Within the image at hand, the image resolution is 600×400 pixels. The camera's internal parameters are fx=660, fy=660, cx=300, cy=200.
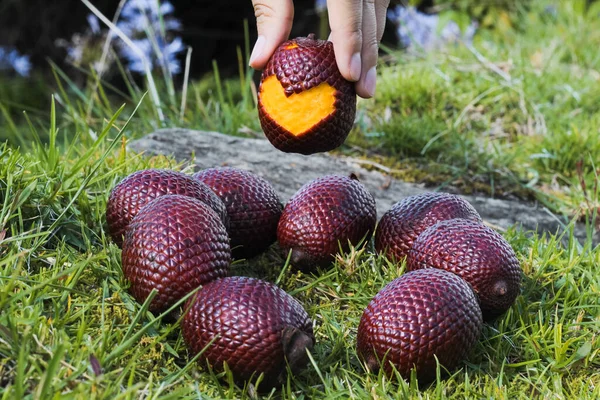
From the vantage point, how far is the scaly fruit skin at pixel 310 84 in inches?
101

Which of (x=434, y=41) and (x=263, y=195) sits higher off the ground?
(x=263, y=195)

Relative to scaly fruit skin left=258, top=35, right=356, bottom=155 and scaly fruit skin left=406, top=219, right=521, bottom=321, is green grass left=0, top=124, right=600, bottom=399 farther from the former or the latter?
scaly fruit skin left=258, top=35, right=356, bottom=155

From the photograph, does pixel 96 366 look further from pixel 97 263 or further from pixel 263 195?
pixel 263 195

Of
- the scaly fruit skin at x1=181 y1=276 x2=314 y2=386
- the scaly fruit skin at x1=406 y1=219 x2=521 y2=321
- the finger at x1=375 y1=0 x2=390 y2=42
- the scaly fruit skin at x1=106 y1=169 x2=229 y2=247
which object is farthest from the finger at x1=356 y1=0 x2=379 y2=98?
the scaly fruit skin at x1=181 y1=276 x2=314 y2=386

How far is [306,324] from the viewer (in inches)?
85.5

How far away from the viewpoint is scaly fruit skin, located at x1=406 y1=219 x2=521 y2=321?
2.40m

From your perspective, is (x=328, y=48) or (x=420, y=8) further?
(x=420, y=8)

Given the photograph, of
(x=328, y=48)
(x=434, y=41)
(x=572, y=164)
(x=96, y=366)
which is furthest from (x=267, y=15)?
(x=434, y=41)

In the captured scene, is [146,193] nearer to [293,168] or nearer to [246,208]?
[246,208]

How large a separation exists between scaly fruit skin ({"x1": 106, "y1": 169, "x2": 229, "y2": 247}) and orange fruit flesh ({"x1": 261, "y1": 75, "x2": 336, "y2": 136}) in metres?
0.41

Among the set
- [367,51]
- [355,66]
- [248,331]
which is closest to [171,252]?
[248,331]

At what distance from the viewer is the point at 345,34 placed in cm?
252

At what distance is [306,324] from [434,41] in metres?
6.12

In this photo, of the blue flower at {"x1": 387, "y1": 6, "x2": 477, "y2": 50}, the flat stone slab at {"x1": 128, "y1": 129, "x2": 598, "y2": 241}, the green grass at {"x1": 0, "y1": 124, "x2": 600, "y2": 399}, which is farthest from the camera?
the blue flower at {"x1": 387, "y1": 6, "x2": 477, "y2": 50}
